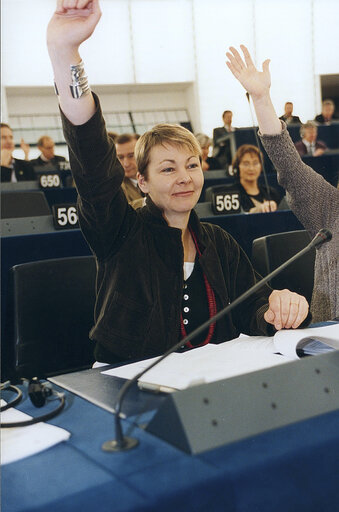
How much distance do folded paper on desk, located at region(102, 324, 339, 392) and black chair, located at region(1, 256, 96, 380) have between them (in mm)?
492

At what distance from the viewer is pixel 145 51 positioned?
10.5m

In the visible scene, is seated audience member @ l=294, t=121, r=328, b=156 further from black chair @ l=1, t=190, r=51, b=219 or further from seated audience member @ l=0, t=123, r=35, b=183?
black chair @ l=1, t=190, r=51, b=219

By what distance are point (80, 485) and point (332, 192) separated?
127 cm

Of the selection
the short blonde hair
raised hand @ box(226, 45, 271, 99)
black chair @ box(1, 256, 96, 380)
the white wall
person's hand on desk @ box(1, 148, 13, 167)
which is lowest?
black chair @ box(1, 256, 96, 380)

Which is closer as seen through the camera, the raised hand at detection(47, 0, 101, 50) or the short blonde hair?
the raised hand at detection(47, 0, 101, 50)

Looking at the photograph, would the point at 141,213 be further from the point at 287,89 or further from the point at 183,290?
the point at 287,89

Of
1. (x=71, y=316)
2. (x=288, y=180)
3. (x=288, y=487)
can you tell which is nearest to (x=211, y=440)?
(x=288, y=487)

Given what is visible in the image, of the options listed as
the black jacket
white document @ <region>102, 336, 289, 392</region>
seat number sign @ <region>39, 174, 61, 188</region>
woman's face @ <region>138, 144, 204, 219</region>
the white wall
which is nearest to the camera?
white document @ <region>102, 336, 289, 392</region>

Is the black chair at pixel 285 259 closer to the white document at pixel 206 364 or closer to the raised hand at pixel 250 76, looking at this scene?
the raised hand at pixel 250 76

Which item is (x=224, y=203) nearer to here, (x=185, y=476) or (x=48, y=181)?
(x=48, y=181)

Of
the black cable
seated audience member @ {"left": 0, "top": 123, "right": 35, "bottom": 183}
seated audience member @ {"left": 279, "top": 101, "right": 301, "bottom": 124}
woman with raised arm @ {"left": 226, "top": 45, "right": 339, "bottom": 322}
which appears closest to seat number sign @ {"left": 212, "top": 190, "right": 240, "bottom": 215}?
woman with raised arm @ {"left": 226, "top": 45, "right": 339, "bottom": 322}

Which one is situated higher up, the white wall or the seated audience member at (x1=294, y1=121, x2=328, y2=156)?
the white wall

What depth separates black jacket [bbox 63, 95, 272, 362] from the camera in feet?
3.61

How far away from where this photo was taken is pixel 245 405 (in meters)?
0.53
